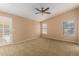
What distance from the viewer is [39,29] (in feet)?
8.46

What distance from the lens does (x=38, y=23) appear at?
8.35 ft

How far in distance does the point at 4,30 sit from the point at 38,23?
766 millimetres

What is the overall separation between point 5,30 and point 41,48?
89 centimetres

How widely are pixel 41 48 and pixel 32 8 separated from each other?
91 cm

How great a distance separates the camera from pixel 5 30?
2441mm

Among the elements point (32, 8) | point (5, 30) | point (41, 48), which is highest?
point (32, 8)

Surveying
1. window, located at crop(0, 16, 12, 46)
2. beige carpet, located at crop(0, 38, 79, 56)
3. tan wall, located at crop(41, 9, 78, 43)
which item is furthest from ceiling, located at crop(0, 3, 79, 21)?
beige carpet, located at crop(0, 38, 79, 56)

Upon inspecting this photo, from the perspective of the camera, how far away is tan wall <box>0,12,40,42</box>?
8.14 feet

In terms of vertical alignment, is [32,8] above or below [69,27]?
above

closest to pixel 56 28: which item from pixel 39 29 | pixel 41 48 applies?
pixel 39 29

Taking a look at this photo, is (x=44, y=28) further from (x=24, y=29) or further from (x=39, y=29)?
(x=24, y=29)

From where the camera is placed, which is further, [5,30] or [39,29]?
[39,29]

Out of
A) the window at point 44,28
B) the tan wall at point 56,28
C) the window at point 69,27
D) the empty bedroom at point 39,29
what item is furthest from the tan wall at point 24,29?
the window at point 69,27

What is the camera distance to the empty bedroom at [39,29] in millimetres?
2400
